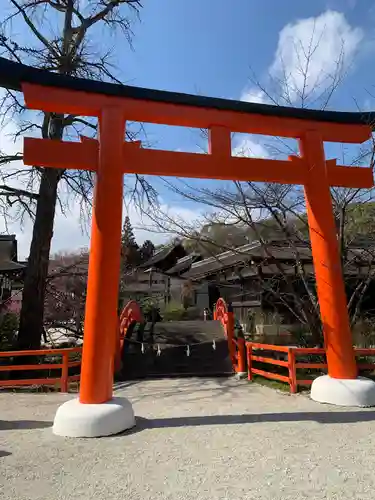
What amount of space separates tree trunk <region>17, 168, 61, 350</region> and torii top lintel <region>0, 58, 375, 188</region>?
5.05 meters

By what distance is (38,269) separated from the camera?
9.67 m

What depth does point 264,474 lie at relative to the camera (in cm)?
321

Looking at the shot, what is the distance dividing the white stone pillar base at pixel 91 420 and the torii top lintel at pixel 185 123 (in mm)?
3258

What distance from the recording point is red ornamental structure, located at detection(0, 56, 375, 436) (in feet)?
15.5

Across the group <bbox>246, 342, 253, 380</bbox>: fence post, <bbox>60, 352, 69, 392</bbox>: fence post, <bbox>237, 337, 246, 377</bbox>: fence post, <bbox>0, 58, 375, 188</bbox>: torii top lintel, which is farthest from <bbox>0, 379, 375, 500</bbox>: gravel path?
<bbox>0, 58, 375, 188</bbox>: torii top lintel

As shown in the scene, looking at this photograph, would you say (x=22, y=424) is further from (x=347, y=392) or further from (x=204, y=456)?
(x=347, y=392)

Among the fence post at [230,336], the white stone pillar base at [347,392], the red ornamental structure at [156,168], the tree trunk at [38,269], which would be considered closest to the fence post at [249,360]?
the fence post at [230,336]

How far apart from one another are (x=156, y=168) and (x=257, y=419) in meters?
3.90

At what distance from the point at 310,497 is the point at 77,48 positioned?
11.1 meters

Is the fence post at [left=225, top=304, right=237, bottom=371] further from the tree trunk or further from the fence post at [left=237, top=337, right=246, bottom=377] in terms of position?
the tree trunk

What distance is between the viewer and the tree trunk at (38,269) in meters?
9.56

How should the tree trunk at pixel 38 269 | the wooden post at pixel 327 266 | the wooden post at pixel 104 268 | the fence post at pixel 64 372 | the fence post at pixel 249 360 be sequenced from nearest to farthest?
1. the wooden post at pixel 104 268
2. the wooden post at pixel 327 266
3. the fence post at pixel 64 372
4. the fence post at pixel 249 360
5. the tree trunk at pixel 38 269

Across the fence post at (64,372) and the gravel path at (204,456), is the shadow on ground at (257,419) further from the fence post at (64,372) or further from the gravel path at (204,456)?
the fence post at (64,372)

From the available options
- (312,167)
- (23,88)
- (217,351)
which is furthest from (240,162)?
(217,351)
